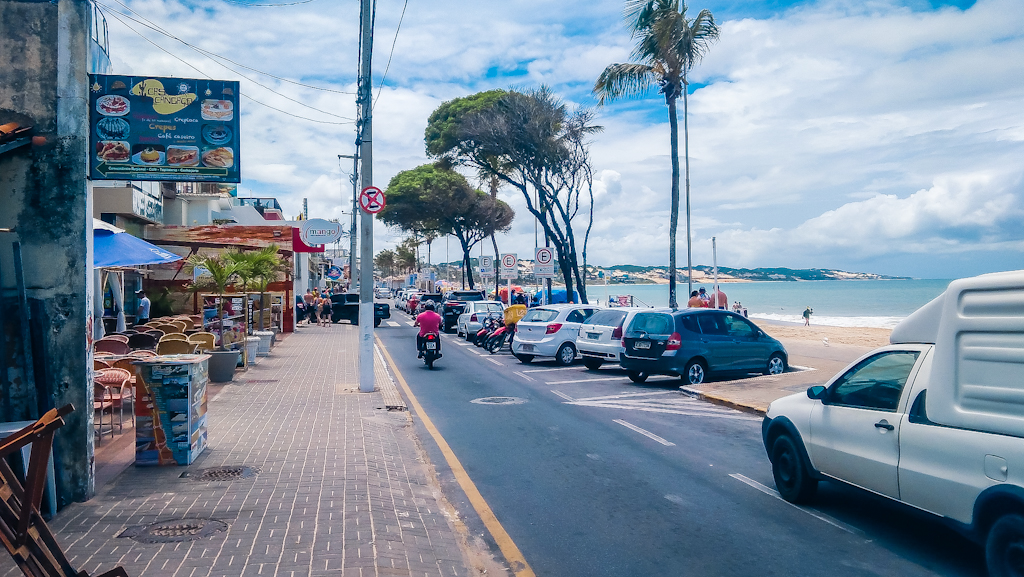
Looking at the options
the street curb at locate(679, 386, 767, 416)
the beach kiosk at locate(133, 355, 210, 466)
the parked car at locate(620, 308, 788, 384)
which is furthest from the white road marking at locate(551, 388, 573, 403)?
the beach kiosk at locate(133, 355, 210, 466)

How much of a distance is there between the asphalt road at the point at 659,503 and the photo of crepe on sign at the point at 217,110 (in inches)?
186

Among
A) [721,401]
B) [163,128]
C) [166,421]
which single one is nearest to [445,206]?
[721,401]

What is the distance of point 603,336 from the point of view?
17.7 m

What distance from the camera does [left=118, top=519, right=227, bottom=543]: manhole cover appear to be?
5.29 metres

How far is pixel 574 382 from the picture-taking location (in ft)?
52.3

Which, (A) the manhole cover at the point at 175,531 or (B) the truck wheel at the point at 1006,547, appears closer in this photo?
(B) the truck wheel at the point at 1006,547

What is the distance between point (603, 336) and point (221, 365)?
28.4 feet

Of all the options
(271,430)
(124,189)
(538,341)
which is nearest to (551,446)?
(271,430)

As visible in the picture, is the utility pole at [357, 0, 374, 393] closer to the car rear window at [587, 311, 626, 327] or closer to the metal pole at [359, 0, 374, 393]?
the metal pole at [359, 0, 374, 393]

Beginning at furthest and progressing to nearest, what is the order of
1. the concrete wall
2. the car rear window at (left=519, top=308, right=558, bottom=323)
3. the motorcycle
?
1. the car rear window at (left=519, top=308, right=558, bottom=323)
2. the motorcycle
3. the concrete wall

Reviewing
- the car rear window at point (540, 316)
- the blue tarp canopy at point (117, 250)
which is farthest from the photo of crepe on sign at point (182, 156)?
the car rear window at point (540, 316)

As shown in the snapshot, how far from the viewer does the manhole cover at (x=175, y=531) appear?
529 cm

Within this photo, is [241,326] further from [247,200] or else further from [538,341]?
[247,200]

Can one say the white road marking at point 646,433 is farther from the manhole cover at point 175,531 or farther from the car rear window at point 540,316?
the car rear window at point 540,316
